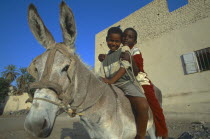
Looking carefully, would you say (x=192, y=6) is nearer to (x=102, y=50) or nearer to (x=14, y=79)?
(x=102, y=50)

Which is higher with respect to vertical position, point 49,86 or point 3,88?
point 3,88

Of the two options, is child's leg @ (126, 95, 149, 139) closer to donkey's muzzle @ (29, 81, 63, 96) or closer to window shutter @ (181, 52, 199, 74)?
donkey's muzzle @ (29, 81, 63, 96)

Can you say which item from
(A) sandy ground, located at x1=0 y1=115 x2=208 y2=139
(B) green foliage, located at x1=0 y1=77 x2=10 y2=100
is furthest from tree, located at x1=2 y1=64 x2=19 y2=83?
(A) sandy ground, located at x1=0 y1=115 x2=208 y2=139

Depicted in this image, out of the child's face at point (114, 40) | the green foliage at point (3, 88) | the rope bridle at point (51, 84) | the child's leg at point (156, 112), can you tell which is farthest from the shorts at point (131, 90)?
the green foliage at point (3, 88)

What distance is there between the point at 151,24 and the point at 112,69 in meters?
11.9

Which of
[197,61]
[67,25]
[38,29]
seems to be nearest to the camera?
[67,25]

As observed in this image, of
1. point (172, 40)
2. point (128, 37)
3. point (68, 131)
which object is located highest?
point (172, 40)

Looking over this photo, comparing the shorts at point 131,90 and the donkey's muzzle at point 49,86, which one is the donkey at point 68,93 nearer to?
the donkey's muzzle at point 49,86

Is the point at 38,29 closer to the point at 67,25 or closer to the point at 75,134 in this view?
the point at 67,25

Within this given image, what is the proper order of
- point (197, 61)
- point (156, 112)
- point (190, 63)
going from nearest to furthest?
point (156, 112)
point (197, 61)
point (190, 63)

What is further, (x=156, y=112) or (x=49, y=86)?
(x=156, y=112)

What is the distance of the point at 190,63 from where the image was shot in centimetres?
948

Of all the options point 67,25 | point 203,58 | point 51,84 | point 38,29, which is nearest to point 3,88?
point 38,29

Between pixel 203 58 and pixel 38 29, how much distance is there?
10.7 metres
